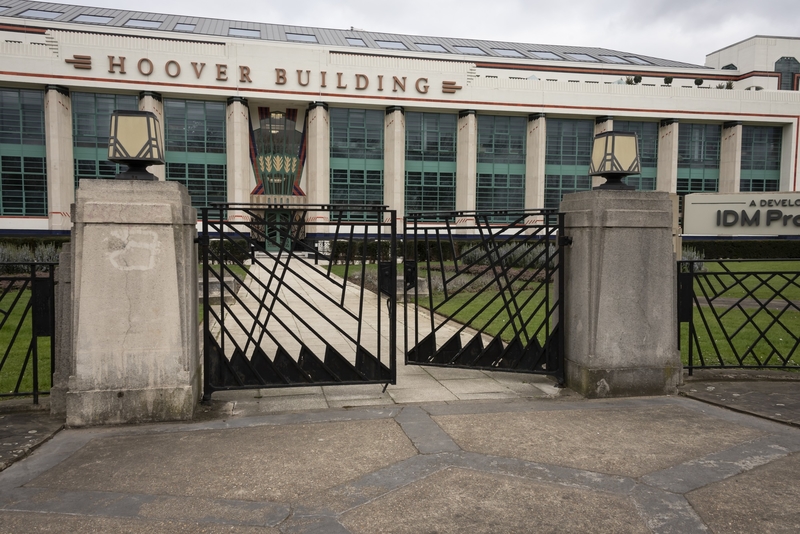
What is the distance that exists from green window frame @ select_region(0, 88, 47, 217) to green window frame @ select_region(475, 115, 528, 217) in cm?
2697

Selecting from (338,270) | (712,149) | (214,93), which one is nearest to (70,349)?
(338,270)

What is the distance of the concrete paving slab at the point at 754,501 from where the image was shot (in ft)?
11.1

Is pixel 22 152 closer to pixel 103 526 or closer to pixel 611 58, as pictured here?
pixel 103 526

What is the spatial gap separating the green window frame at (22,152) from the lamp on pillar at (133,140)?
34.2m

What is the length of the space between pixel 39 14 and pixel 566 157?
3817cm

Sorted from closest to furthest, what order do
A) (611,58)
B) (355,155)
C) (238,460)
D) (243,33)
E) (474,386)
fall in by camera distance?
(238,460)
(474,386)
(355,155)
(243,33)
(611,58)

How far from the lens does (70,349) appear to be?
17.8 feet

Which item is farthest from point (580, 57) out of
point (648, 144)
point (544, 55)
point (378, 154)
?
point (378, 154)

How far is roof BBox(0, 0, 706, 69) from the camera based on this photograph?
1628 inches

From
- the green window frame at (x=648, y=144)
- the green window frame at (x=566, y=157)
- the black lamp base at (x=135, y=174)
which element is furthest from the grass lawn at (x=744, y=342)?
the green window frame at (x=648, y=144)

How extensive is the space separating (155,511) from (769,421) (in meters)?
5.08

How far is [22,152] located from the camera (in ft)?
112

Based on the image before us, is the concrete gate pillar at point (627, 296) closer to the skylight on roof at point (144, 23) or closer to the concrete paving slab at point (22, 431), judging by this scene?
the concrete paving slab at point (22, 431)

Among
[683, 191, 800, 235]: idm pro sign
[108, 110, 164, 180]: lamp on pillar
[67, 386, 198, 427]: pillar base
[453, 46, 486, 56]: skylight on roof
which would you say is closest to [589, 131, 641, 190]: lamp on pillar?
[108, 110, 164, 180]: lamp on pillar
